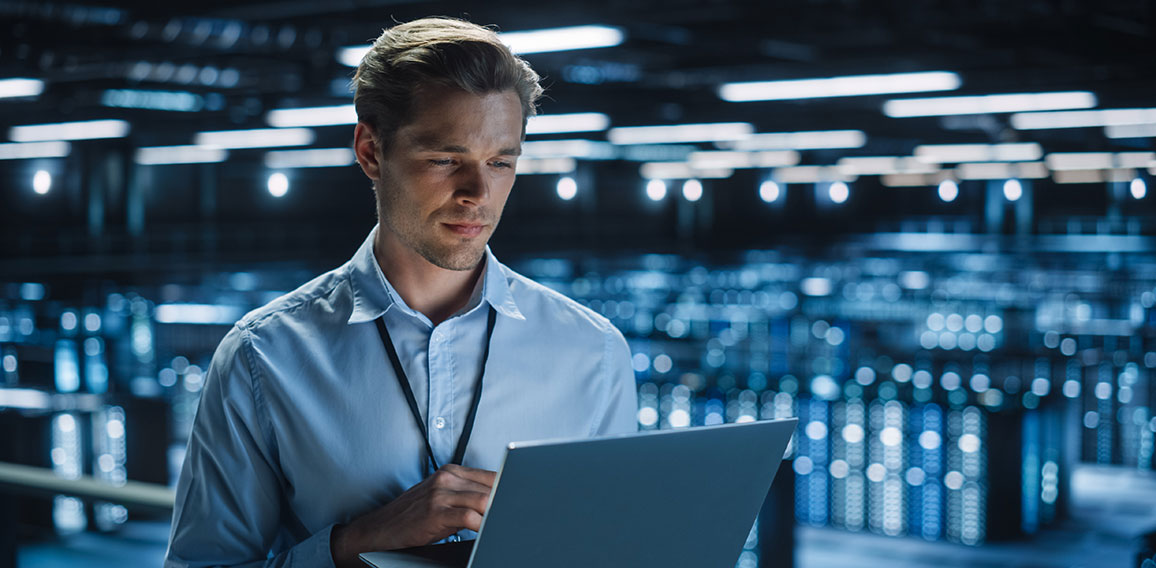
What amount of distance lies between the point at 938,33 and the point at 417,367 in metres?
8.58

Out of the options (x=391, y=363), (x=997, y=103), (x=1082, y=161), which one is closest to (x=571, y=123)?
(x=997, y=103)

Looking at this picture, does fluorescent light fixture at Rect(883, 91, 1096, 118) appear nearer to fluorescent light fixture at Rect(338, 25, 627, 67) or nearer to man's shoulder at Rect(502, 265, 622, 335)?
fluorescent light fixture at Rect(338, 25, 627, 67)

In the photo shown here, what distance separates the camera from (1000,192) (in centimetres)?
1319

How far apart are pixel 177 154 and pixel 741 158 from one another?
379 inches

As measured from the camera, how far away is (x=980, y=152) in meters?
14.8

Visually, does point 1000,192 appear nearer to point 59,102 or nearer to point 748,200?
point 59,102

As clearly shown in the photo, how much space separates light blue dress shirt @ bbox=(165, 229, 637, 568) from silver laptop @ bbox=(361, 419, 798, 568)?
0.21 m

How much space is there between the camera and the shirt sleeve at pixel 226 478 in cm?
134

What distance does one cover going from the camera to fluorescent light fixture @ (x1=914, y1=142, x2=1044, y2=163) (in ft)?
41.8

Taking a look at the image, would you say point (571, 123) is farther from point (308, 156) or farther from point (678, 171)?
point (678, 171)

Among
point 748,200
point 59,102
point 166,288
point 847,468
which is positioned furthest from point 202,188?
point 847,468

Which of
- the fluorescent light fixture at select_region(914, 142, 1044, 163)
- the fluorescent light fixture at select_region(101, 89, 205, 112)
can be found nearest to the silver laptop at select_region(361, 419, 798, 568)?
the fluorescent light fixture at select_region(101, 89, 205, 112)

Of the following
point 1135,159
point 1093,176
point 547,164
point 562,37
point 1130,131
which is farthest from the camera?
point 547,164

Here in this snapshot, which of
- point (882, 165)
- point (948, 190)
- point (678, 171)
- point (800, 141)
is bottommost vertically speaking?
point (948, 190)
